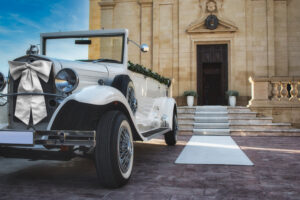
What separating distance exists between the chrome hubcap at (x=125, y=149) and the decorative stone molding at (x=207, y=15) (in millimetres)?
12662

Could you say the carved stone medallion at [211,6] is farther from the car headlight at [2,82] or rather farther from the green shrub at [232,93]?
the car headlight at [2,82]

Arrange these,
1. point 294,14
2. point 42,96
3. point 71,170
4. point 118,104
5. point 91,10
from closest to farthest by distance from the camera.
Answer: point 42,96, point 118,104, point 71,170, point 294,14, point 91,10

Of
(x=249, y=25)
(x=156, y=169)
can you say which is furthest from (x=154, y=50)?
(x=156, y=169)

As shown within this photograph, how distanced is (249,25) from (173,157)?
11863 mm

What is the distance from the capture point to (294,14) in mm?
14586

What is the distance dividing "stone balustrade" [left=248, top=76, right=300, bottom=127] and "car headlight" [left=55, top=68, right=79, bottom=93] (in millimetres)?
9318

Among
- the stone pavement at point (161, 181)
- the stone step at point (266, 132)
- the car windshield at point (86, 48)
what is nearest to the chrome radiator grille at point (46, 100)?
the stone pavement at point (161, 181)

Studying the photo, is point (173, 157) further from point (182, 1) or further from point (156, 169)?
point (182, 1)

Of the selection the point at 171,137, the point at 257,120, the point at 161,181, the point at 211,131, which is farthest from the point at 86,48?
the point at 257,120

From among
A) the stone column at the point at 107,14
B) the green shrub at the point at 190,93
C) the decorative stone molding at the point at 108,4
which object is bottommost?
the green shrub at the point at 190,93

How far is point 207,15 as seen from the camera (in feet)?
49.1

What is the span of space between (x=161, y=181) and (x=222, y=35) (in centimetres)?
1291

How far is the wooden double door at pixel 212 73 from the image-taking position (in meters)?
15.1

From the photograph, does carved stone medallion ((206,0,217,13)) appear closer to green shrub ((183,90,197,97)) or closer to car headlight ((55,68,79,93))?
green shrub ((183,90,197,97))
